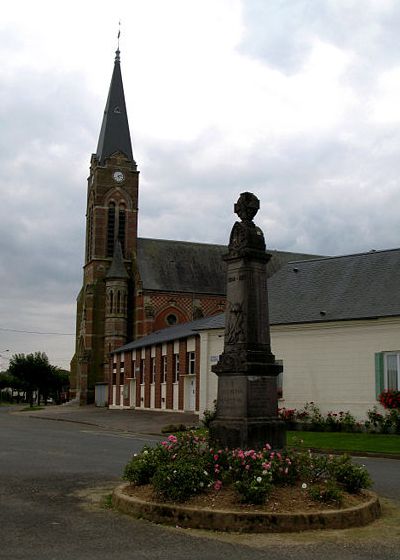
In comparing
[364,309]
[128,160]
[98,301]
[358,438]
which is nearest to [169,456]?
[358,438]

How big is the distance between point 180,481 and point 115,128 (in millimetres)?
62148

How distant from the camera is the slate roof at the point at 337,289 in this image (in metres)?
25.7

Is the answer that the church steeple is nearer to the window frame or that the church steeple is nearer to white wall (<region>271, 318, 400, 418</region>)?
white wall (<region>271, 318, 400, 418</region>)

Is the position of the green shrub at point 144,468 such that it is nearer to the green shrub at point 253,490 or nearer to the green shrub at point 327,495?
the green shrub at point 253,490

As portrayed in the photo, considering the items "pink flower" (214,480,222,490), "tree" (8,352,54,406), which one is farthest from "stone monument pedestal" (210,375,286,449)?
"tree" (8,352,54,406)

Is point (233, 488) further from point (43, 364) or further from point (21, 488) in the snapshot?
point (43, 364)

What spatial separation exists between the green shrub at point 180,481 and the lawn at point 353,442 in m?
8.76

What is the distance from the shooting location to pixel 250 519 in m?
7.52

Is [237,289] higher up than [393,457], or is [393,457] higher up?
[237,289]

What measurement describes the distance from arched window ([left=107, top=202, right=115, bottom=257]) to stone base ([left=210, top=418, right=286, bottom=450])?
53.0 metres

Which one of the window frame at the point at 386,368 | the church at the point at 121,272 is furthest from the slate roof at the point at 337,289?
the church at the point at 121,272

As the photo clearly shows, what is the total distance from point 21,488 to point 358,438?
14246mm

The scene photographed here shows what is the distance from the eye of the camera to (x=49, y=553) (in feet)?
21.4

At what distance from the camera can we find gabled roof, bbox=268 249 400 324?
25.7 meters
